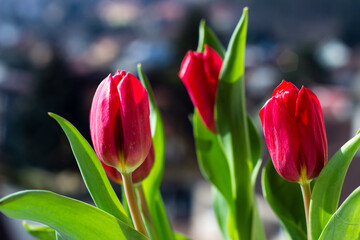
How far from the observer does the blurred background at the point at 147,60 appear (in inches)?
224

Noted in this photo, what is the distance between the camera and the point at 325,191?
0.83ft

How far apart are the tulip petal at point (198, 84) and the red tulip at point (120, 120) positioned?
6 cm

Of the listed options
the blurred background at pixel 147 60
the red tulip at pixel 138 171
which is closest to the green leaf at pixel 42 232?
the red tulip at pixel 138 171

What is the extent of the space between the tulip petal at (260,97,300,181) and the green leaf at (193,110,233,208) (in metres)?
0.10

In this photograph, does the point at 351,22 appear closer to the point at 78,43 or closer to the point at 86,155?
the point at 78,43

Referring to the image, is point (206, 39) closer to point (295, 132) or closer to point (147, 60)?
point (295, 132)

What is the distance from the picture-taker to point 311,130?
9.9 inches

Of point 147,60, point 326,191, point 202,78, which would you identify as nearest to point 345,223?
point 326,191

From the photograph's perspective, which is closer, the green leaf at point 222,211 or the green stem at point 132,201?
the green stem at point 132,201

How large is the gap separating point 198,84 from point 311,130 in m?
0.09

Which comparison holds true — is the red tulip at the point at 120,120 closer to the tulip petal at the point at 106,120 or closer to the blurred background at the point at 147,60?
the tulip petal at the point at 106,120

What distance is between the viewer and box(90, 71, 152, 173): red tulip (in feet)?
0.82

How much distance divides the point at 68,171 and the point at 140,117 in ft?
18.4

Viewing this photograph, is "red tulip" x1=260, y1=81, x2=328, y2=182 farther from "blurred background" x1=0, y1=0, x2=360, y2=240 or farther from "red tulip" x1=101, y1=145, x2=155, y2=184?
"blurred background" x1=0, y1=0, x2=360, y2=240
